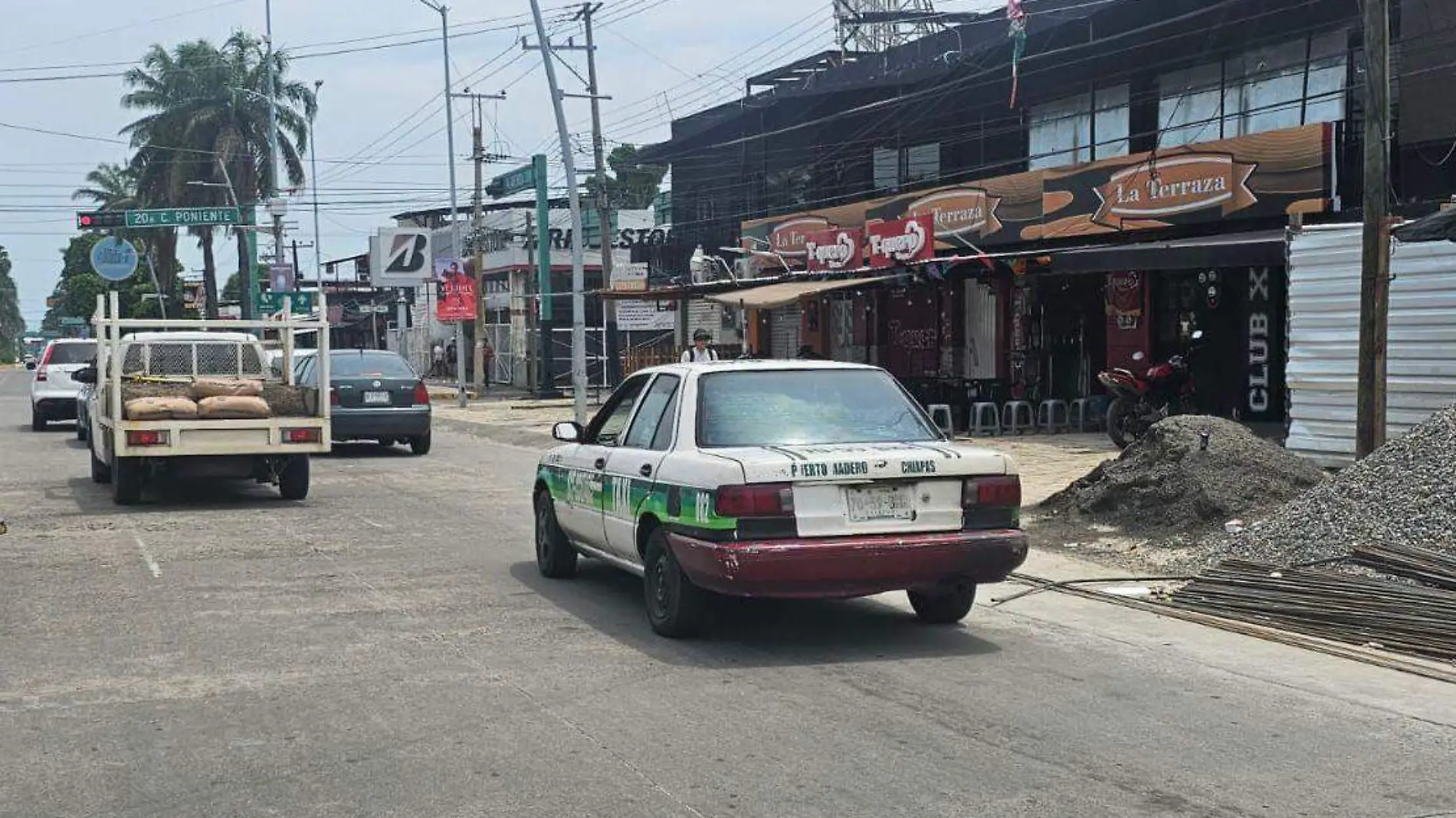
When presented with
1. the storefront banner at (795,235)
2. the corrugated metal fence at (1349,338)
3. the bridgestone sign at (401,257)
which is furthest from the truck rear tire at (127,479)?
the bridgestone sign at (401,257)

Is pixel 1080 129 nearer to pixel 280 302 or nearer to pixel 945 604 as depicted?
pixel 945 604

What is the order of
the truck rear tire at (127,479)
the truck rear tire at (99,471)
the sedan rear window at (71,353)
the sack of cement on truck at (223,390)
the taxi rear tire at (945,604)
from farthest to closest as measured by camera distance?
the sedan rear window at (71,353) → the truck rear tire at (99,471) → the sack of cement on truck at (223,390) → the truck rear tire at (127,479) → the taxi rear tire at (945,604)

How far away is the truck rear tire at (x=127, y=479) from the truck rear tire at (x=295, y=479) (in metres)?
1.39

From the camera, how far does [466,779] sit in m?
5.75

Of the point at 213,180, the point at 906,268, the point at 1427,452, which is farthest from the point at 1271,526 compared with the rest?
the point at 213,180

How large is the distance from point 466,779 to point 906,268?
18.8 metres

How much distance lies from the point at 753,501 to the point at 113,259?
59083mm

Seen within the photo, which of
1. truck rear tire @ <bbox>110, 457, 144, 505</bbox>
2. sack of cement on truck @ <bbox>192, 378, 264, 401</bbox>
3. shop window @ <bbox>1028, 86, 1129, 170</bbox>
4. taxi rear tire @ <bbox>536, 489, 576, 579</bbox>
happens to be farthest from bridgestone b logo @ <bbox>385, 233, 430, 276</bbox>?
taxi rear tire @ <bbox>536, 489, 576, 579</bbox>

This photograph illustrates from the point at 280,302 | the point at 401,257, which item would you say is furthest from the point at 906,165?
the point at 280,302

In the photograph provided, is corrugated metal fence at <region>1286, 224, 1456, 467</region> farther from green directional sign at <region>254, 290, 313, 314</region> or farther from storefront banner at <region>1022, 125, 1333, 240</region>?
green directional sign at <region>254, 290, 313, 314</region>

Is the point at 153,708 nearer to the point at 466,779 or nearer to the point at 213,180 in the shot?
the point at 466,779

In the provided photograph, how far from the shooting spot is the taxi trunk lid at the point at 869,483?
7930 millimetres

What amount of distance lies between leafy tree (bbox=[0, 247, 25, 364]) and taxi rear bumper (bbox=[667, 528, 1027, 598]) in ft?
532

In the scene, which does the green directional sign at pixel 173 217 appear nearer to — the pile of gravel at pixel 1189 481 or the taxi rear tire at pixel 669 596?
the pile of gravel at pixel 1189 481
